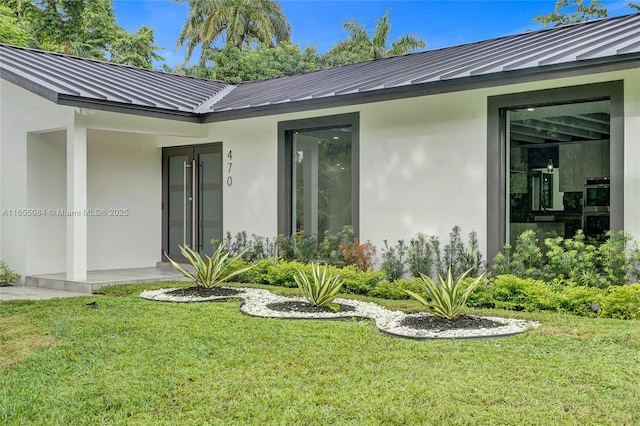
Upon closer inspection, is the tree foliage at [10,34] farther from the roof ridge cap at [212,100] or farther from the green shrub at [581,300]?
the green shrub at [581,300]

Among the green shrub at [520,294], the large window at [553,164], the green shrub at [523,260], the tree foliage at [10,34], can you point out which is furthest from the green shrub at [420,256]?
the tree foliage at [10,34]

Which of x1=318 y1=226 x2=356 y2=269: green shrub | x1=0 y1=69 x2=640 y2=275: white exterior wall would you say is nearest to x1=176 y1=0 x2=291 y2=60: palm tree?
x1=0 y1=69 x2=640 y2=275: white exterior wall

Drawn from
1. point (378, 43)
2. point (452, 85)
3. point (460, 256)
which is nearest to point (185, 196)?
point (460, 256)

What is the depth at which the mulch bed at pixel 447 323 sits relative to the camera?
231 inches

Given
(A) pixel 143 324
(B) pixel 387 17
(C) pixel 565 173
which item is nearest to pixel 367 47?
(B) pixel 387 17

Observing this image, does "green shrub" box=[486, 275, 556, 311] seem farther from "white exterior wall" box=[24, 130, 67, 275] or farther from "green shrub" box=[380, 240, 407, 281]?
"white exterior wall" box=[24, 130, 67, 275]

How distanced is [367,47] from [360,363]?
28.7m

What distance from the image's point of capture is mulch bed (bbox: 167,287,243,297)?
8156 millimetres

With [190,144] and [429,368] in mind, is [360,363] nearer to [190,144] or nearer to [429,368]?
[429,368]

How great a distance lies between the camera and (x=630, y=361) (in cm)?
461

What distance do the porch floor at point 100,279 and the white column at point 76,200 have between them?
0.19 meters

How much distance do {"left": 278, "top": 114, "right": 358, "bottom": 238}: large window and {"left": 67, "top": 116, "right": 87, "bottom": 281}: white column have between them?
3113 millimetres

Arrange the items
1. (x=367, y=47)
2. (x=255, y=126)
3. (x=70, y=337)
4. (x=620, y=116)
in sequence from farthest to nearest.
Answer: (x=367, y=47)
(x=255, y=126)
(x=620, y=116)
(x=70, y=337)

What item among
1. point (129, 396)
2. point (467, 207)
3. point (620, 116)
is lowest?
point (129, 396)
